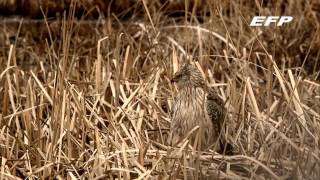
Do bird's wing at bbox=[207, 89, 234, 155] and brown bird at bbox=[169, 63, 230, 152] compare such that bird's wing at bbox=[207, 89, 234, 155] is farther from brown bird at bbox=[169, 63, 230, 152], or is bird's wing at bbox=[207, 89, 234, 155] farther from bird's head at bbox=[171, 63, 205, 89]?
bird's head at bbox=[171, 63, 205, 89]

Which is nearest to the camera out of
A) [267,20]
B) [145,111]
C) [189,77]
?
[189,77]

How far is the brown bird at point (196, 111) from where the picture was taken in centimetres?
458

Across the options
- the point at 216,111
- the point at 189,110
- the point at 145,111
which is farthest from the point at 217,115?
the point at 145,111

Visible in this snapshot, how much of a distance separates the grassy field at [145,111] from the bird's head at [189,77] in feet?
0.80

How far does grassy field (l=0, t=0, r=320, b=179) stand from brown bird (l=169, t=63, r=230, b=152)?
0.09 metres

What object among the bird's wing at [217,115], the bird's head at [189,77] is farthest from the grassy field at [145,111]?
the bird's head at [189,77]

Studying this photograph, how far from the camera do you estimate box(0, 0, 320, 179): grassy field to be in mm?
4164

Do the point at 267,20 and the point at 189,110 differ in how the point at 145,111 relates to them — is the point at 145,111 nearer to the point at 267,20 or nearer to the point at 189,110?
the point at 189,110

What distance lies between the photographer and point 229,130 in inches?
184

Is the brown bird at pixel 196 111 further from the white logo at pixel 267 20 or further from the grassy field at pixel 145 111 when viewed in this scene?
the white logo at pixel 267 20

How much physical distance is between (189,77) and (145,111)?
44cm

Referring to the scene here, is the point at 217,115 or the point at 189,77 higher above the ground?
the point at 189,77

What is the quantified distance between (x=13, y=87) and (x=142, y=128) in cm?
104

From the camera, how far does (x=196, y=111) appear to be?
15.2 feet
